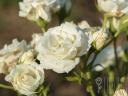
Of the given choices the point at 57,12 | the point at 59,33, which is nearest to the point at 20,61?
the point at 59,33

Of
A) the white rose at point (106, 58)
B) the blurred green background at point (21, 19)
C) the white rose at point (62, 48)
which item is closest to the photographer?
the white rose at point (62, 48)

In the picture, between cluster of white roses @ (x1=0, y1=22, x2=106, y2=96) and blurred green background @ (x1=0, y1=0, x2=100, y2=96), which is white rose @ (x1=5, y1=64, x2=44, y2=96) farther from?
blurred green background @ (x1=0, y1=0, x2=100, y2=96)

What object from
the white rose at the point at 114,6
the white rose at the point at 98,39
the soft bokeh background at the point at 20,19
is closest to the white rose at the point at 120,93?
the white rose at the point at 98,39

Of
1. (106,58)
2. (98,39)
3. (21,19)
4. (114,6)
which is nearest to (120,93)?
(98,39)

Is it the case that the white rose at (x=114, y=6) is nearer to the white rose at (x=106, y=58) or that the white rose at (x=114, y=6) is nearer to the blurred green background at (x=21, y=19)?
the white rose at (x=106, y=58)

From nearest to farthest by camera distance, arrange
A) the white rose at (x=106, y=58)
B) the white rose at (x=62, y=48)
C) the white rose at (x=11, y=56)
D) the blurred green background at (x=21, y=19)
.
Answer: the white rose at (x=62, y=48)
the white rose at (x=11, y=56)
the white rose at (x=106, y=58)
the blurred green background at (x=21, y=19)

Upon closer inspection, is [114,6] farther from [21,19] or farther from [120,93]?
[21,19]

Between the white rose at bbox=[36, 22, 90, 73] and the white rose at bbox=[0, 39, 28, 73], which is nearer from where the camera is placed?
the white rose at bbox=[36, 22, 90, 73]

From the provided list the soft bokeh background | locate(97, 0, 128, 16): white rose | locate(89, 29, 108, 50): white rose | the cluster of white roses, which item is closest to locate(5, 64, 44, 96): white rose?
the cluster of white roses
